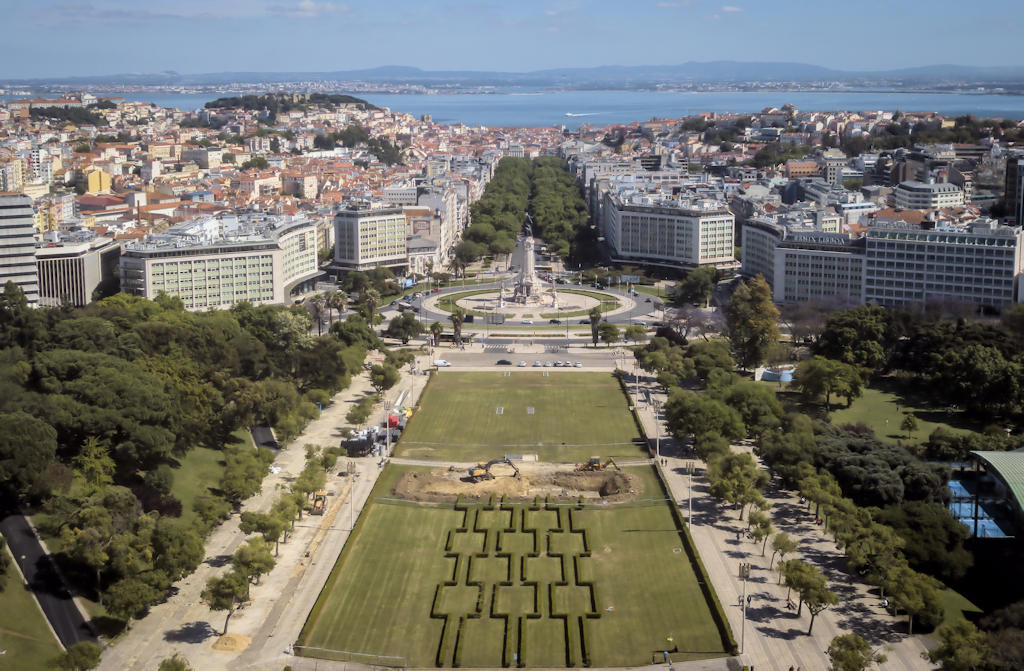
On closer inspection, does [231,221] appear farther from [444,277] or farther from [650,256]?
[650,256]

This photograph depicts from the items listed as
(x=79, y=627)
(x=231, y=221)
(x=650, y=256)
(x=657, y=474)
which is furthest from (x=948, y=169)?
(x=79, y=627)

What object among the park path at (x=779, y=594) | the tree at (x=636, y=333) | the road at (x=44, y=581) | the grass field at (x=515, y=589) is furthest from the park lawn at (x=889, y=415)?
the road at (x=44, y=581)

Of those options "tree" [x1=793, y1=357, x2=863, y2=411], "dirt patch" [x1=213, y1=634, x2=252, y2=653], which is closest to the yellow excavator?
"tree" [x1=793, y1=357, x2=863, y2=411]

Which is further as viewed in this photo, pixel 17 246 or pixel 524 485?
pixel 17 246

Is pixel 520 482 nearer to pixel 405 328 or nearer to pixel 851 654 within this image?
pixel 851 654

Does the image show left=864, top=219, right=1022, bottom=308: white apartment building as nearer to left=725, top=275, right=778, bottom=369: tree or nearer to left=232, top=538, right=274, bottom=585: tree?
left=725, top=275, right=778, bottom=369: tree

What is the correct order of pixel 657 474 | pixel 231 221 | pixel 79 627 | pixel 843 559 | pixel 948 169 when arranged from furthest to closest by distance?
pixel 948 169 < pixel 231 221 < pixel 657 474 < pixel 843 559 < pixel 79 627

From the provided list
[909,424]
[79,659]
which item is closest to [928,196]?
[909,424]
